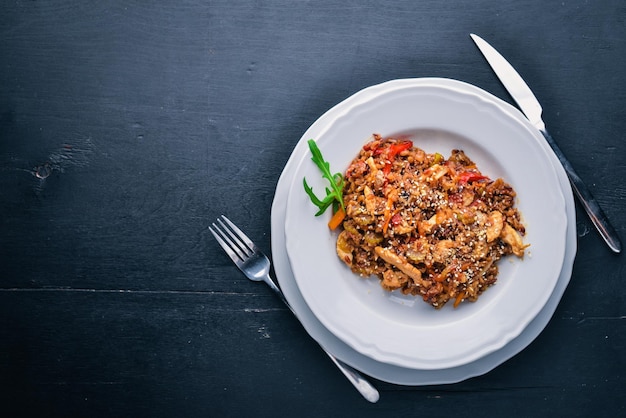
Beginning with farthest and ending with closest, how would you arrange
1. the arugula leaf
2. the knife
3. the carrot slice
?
the knife, the carrot slice, the arugula leaf

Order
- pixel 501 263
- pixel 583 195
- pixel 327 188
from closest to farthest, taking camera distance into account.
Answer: pixel 327 188, pixel 501 263, pixel 583 195

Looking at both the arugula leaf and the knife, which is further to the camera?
the knife

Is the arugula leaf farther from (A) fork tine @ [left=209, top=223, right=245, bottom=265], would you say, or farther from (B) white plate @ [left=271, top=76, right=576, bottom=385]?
(A) fork tine @ [left=209, top=223, right=245, bottom=265]

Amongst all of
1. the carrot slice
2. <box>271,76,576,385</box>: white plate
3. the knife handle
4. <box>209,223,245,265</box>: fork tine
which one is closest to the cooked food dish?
the carrot slice

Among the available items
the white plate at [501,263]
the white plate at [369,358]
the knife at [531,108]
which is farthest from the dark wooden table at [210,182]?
the white plate at [501,263]

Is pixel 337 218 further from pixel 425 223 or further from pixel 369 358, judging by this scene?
pixel 369 358

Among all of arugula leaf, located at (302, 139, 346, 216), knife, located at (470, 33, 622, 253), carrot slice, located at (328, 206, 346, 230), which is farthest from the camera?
knife, located at (470, 33, 622, 253)

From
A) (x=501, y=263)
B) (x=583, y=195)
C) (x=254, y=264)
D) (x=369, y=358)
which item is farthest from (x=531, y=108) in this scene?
(x=254, y=264)
